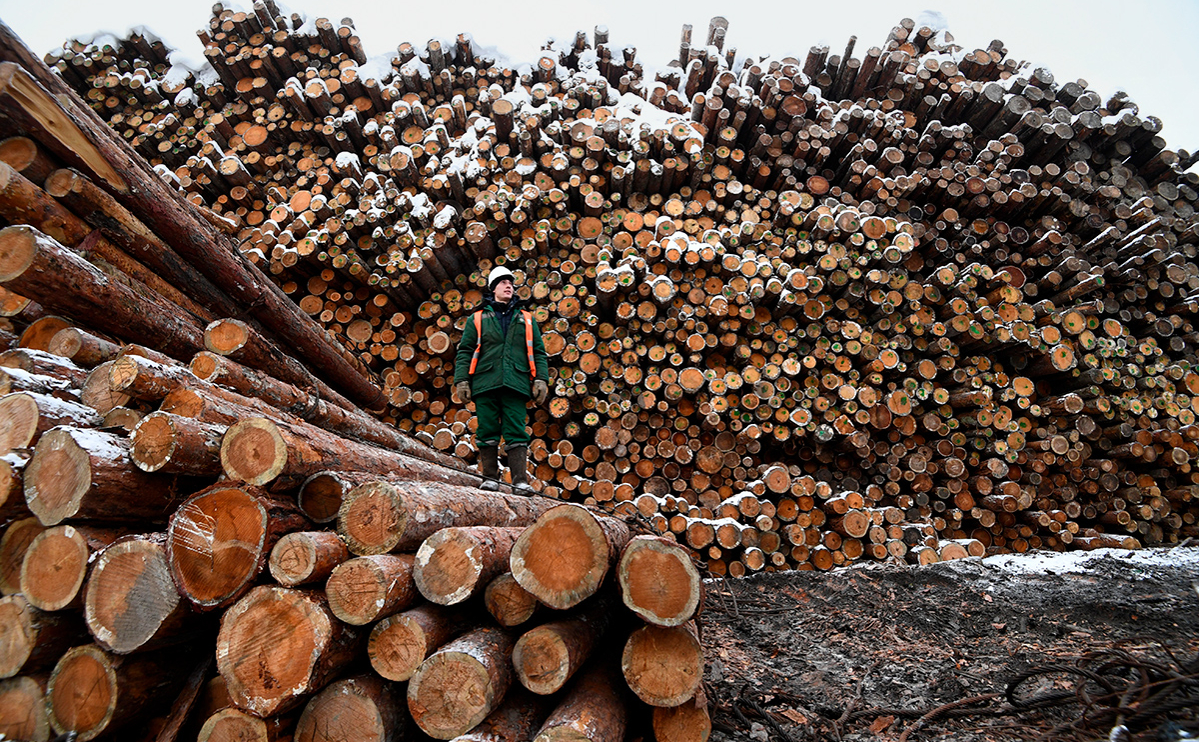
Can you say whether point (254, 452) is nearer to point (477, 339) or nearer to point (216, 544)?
point (216, 544)

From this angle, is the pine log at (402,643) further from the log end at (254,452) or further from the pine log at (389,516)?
the log end at (254,452)

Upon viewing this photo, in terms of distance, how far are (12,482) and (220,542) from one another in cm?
79

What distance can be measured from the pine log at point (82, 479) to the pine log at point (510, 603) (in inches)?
48.8

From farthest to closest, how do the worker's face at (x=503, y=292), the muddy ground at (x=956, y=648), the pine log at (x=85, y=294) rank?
the worker's face at (x=503, y=292) → the pine log at (x=85, y=294) → the muddy ground at (x=956, y=648)

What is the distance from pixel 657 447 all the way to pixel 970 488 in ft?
10.2

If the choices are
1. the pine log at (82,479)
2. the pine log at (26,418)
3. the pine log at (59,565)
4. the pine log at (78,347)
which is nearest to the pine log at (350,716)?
the pine log at (59,565)

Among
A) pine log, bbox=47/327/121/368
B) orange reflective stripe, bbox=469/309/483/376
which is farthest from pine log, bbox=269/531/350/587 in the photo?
orange reflective stripe, bbox=469/309/483/376

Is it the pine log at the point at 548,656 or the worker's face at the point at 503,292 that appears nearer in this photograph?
the pine log at the point at 548,656

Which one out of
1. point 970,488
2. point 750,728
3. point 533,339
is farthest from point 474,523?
point 970,488

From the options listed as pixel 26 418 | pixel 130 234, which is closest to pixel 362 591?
pixel 26 418

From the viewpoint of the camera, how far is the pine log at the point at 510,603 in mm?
1808

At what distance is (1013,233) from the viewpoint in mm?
5898

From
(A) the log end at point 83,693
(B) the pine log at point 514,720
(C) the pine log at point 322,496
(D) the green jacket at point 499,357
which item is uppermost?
(D) the green jacket at point 499,357

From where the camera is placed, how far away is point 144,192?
3.20 metres
